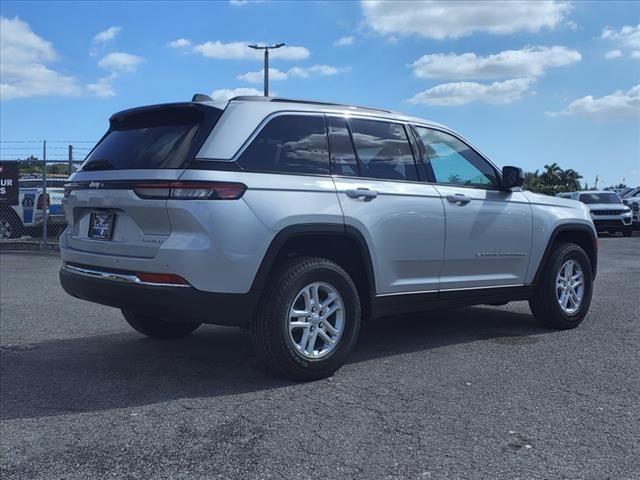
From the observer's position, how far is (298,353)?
4.42m

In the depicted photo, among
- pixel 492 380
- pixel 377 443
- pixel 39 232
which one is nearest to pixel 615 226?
pixel 39 232

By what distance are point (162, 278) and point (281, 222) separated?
2.78 ft

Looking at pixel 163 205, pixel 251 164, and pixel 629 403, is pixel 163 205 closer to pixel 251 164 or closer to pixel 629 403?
pixel 251 164

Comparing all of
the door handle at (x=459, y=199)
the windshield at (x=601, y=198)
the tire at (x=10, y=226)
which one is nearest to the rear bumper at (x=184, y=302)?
the door handle at (x=459, y=199)

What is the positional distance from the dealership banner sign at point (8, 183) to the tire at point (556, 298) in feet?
38.3

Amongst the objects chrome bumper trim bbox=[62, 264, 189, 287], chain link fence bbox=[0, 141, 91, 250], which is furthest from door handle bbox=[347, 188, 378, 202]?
chain link fence bbox=[0, 141, 91, 250]

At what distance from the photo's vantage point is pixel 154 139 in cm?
454

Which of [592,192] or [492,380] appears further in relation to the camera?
[592,192]

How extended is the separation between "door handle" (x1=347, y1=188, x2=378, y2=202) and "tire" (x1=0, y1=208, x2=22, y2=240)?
39.1ft

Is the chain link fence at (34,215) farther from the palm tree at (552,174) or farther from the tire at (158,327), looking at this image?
the palm tree at (552,174)

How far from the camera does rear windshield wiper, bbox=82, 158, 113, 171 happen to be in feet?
15.3

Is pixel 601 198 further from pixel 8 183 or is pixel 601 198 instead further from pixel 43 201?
pixel 8 183

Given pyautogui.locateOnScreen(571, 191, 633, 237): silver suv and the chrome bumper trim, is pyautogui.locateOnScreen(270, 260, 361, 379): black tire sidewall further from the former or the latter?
pyautogui.locateOnScreen(571, 191, 633, 237): silver suv

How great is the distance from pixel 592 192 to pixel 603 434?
20.3 meters
